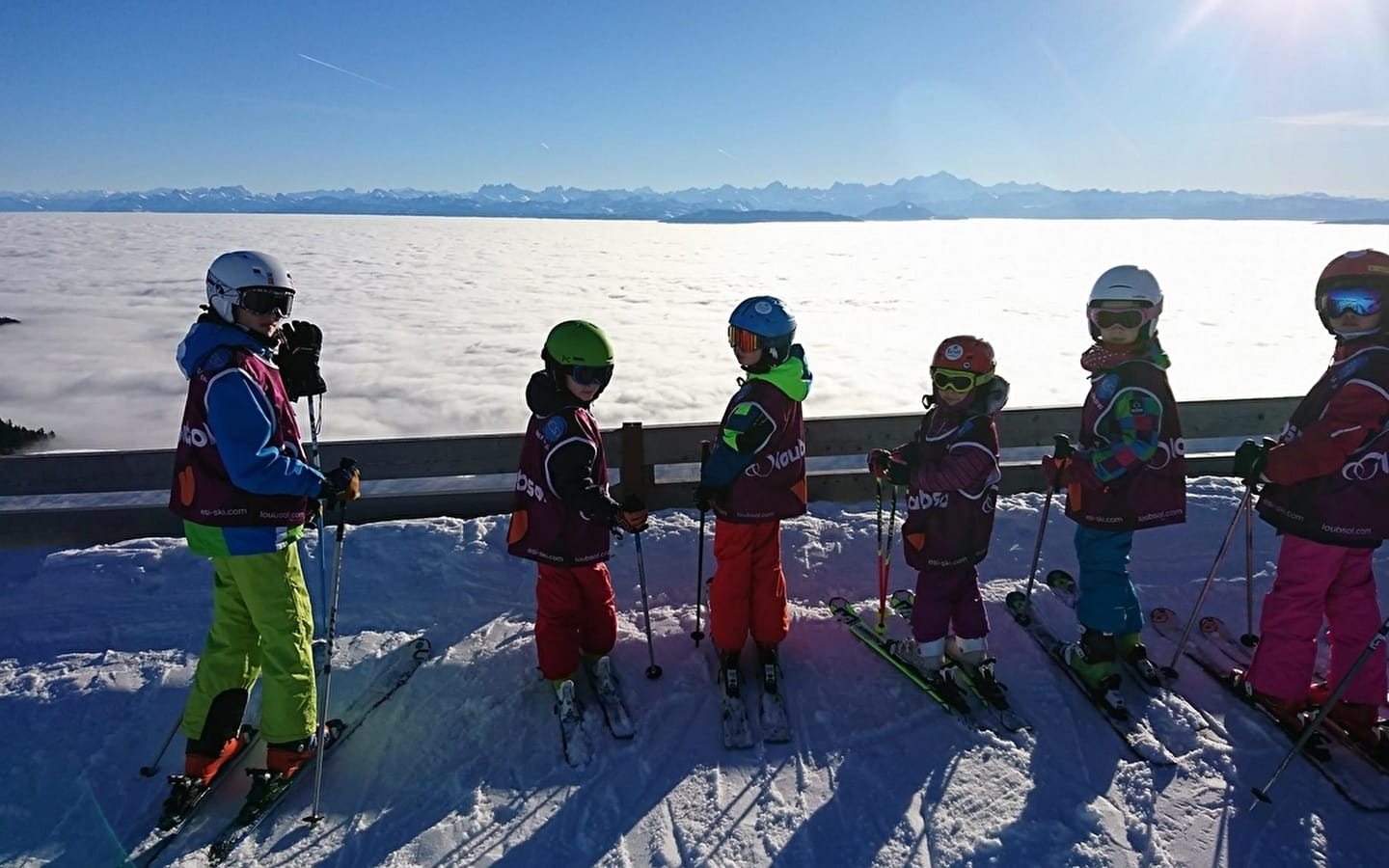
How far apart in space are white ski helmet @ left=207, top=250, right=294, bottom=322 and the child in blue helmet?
221 cm

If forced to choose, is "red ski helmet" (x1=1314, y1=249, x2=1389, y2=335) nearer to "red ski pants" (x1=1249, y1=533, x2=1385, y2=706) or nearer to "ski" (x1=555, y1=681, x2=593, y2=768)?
"red ski pants" (x1=1249, y1=533, x2=1385, y2=706)

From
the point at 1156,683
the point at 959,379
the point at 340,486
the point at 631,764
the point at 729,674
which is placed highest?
the point at 959,379

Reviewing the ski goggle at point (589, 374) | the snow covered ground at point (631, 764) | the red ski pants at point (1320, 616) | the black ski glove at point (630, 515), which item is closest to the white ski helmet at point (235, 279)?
the ski goggle at point (589, 374)

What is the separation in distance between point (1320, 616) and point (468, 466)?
566 cm

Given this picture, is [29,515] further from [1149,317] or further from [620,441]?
[1149,317]

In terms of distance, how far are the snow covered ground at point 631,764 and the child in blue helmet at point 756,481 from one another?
14.7 inches

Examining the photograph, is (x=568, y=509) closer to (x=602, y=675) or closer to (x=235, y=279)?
(x=602, y=675)

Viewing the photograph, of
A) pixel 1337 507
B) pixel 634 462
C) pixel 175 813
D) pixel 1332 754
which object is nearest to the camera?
pixel 175 813

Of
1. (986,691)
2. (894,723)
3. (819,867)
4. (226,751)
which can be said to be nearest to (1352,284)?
(986,691)

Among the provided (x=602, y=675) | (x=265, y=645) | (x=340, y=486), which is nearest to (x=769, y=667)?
(x=602, y=675)

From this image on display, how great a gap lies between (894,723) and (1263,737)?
1.92 meters

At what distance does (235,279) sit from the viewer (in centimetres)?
335

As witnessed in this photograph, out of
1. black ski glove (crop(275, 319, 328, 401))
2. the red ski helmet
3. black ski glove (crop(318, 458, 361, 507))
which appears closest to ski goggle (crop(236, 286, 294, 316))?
black ski glove (crop(275, 319, 328, 401))

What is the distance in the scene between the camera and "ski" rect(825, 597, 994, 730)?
165 inches
